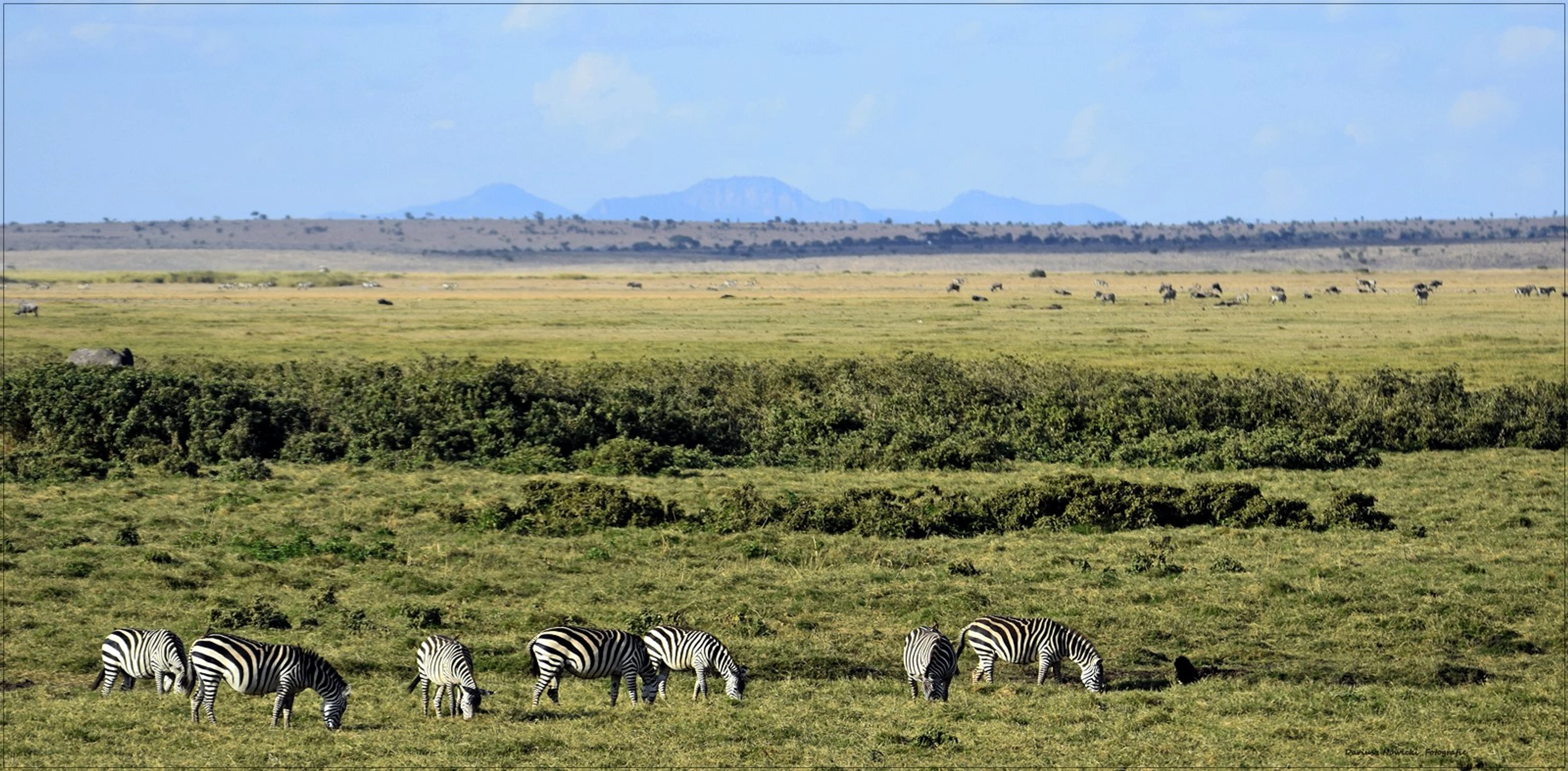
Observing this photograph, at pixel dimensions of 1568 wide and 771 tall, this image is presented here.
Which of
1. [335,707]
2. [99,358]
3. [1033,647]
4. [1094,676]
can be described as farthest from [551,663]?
[99,358]

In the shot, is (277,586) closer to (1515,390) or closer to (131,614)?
(131,614)

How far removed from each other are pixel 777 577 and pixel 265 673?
887 cm

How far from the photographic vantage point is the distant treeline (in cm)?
3077

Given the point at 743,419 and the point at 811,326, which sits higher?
the point at 811,326

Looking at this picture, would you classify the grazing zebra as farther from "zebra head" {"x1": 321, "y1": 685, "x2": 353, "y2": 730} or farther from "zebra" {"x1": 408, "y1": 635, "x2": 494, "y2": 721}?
"zebra head" {"x1": 321, "y1": 685, "x2": 353, "y2": 730}

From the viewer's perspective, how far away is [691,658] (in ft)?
48.5

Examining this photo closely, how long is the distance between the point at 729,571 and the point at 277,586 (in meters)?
6.17

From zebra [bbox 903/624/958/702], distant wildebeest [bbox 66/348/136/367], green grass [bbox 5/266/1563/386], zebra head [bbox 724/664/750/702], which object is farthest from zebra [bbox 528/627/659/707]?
green grass [bbox 5/266/1563/386]

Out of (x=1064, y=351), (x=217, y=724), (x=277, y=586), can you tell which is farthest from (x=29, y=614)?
(x=1064, y=351)

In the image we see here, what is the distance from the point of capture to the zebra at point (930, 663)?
14.6m

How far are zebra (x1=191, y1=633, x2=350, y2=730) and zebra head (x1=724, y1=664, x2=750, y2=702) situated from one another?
3.66 metres

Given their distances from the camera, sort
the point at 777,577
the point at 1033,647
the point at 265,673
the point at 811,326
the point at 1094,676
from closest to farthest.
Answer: the point at 265,673, the point at 1094,676, the point at 1033,647, the point at 777,577, the point at 811,326

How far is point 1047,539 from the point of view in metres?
23.7

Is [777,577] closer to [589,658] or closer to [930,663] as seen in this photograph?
[930,663]
